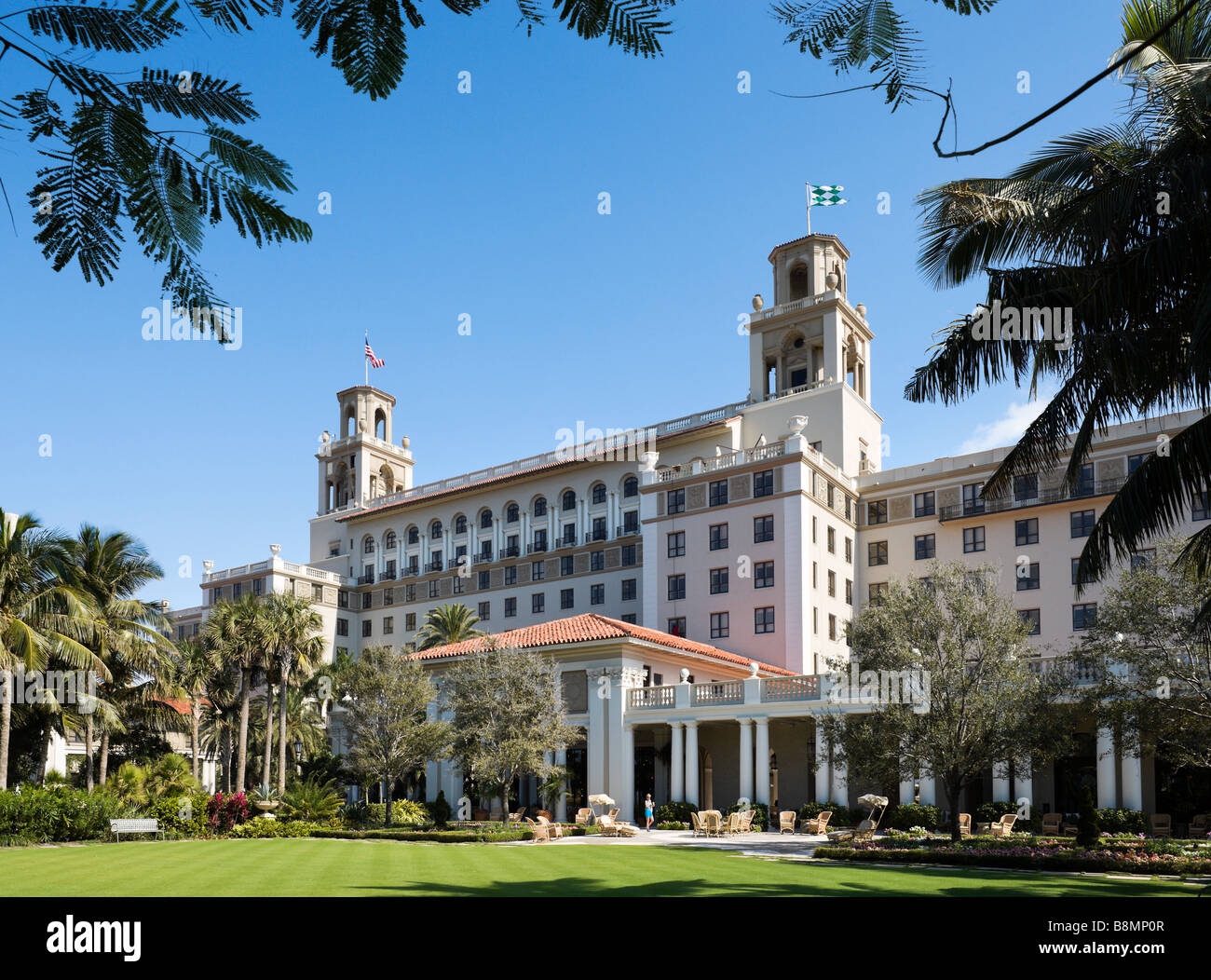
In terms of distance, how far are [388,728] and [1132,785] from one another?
28853mm

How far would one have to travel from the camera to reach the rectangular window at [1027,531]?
6059 centimetres

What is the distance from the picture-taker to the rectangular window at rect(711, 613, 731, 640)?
204 feet

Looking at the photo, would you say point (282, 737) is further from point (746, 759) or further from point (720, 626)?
point (720, 626)

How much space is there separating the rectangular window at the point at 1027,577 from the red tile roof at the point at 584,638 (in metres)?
13.9

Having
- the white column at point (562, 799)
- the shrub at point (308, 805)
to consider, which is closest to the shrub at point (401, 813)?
the shrub at point (308, 805)

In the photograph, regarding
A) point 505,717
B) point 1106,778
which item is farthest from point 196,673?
point 1106,778

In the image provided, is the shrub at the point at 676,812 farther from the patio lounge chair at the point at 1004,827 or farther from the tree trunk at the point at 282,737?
the tree trunk at the point at 282,737

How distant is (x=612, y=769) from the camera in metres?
50.9

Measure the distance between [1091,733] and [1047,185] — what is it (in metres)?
37.0

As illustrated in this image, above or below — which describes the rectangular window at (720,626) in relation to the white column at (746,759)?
Result: above
